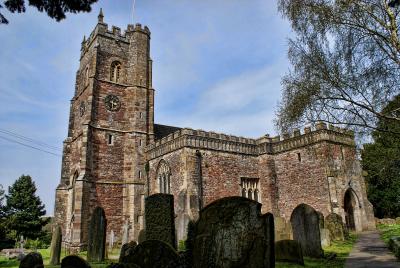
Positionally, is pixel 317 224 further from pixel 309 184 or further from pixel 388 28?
pixel 309 184

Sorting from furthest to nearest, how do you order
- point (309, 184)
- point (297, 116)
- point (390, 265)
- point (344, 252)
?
point (309, 184) → point (344, 252) → point (297, 116) → point (390, 265)

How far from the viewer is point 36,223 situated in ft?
109

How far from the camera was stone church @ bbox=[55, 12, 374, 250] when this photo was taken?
20766 millimetres

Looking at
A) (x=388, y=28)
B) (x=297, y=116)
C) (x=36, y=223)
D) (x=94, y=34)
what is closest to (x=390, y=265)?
(x=297, y=116)

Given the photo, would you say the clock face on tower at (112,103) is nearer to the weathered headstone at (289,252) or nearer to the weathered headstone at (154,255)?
the weathered headstone at (289,252)

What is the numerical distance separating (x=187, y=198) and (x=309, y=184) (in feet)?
25.3

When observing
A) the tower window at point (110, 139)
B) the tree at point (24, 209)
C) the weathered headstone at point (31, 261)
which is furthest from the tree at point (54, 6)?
the tree at point (24, 209)

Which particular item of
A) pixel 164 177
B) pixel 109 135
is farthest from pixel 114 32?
pixel 164 177

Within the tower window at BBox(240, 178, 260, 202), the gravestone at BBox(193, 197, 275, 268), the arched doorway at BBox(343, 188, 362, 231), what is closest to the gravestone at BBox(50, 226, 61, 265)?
the gravestone at BBox(193, 197, 275, 268)

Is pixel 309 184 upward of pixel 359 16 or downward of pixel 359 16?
downward

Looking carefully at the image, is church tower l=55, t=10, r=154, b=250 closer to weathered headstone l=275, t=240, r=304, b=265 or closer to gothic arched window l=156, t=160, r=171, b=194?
gothic arched window l=156, t=160, r=171, b=194

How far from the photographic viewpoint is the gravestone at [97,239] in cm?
1259

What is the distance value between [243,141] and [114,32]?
547 inches

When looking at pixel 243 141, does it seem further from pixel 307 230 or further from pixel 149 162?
pixel 307 230
